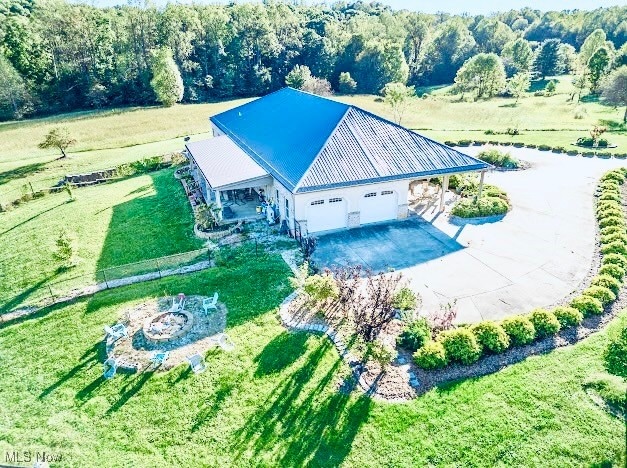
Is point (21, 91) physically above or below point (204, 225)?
above

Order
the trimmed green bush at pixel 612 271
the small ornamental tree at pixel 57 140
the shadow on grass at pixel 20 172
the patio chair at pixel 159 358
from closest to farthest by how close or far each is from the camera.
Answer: the patio chair at pixel 159 358
the trimmed green bush at pixel 612 271
the shadow on grass at pixel 20 172
the small ornamental tree at pixel 57 140

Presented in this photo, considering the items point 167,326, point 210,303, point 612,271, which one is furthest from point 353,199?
point 612,271

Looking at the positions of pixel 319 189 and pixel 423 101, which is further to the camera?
pixel 423 101

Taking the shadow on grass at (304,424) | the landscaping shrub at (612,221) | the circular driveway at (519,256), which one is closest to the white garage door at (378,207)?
the circular driveway at (519,256)

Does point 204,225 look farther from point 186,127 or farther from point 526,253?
point 186,127

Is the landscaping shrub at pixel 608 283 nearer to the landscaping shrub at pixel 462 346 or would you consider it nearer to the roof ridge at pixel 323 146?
the landscaping shrub at pixel 462 346

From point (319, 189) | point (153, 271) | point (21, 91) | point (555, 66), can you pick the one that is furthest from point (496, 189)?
point (555, 66)

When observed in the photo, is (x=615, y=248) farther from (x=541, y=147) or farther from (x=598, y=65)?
(x=598, y=65)
